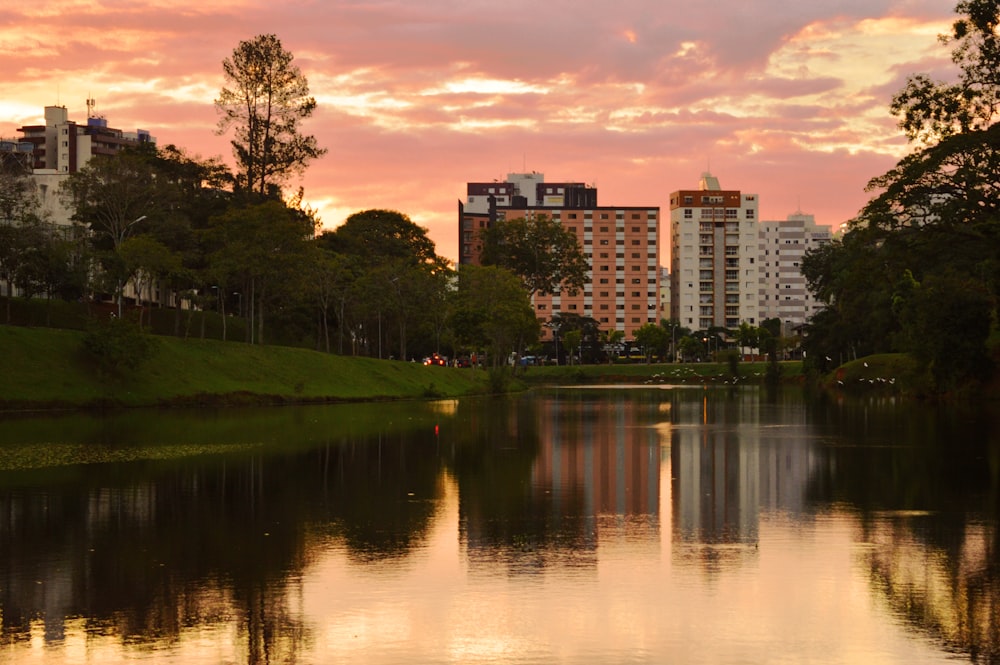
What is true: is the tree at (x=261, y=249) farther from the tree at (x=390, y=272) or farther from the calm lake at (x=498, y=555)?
the calm lake at (x=498, y=555)

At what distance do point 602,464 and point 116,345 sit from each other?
45.4 m

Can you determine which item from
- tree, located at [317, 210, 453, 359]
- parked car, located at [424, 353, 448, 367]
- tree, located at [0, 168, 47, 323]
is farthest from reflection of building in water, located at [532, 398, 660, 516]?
parked car, located at [424, 353, 448, 367]

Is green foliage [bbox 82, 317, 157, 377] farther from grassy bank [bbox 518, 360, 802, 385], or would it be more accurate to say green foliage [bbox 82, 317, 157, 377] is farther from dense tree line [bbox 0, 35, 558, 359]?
grassy bank [bbox 518, 360, 802, 385]

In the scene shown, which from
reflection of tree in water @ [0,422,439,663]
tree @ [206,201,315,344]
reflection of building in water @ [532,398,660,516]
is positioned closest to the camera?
reflection of tree in water @ [0,422,439,663]

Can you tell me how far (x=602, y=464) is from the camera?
32.1 m

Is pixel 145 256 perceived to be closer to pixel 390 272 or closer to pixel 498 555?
pixel 390 272

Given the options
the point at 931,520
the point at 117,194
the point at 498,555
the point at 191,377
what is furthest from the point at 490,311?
the point at 498,555

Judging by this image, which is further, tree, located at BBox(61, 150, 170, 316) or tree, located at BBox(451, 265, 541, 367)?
tree, located at BBox(451, 265, 541, 367)

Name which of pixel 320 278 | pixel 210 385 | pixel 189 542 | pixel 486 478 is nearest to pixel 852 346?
pixel 320 278

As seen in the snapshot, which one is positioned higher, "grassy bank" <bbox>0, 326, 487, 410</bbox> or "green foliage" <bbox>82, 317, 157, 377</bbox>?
"green foliage" <bbox>82, 317, 157, 377</bbox>

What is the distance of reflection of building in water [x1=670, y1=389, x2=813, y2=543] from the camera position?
2067 cm

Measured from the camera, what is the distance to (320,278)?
338 feet

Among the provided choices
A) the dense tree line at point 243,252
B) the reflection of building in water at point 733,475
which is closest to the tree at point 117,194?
the dense tree line at point 243,252

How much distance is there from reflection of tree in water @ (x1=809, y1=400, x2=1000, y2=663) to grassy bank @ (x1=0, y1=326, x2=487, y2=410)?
140ft
